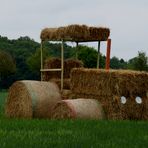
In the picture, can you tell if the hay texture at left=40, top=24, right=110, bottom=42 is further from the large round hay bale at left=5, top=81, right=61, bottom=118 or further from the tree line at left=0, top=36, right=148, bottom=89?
the tree line at left=0, top=36, right=148, bottom=89

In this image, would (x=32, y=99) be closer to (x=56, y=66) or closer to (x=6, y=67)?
(x=56, y=66)

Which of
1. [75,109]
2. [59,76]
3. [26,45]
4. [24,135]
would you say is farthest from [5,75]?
[24,135]

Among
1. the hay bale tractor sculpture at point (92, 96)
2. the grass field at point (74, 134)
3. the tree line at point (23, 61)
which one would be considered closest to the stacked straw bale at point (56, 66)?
the hay bale tractor sculpture at point (92, 96)

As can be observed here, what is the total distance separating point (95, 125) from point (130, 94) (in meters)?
3.54

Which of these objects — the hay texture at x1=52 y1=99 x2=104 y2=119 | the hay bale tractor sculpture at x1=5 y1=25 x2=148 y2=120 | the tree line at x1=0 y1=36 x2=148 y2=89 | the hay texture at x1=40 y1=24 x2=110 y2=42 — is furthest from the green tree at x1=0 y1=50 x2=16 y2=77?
the hay texture at x1=52 y1=99 x2=104 y2=119

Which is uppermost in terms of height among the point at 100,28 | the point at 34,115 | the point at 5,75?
the point at 100,28

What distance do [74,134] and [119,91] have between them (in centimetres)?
535

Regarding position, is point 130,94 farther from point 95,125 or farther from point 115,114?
point 95,125

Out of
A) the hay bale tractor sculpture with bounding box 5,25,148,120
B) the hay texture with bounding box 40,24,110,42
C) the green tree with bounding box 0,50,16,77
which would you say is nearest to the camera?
the hay bale tractor sculpture with bounding box 5,25,148,120

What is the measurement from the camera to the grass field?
9.96 metres

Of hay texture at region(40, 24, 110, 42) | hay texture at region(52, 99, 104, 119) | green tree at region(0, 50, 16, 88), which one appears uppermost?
hay texture at region(40, 24, 110, 42)

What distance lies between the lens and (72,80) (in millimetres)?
17594

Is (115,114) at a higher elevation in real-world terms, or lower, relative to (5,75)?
higher

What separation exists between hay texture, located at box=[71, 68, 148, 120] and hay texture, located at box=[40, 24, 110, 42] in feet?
5.52
